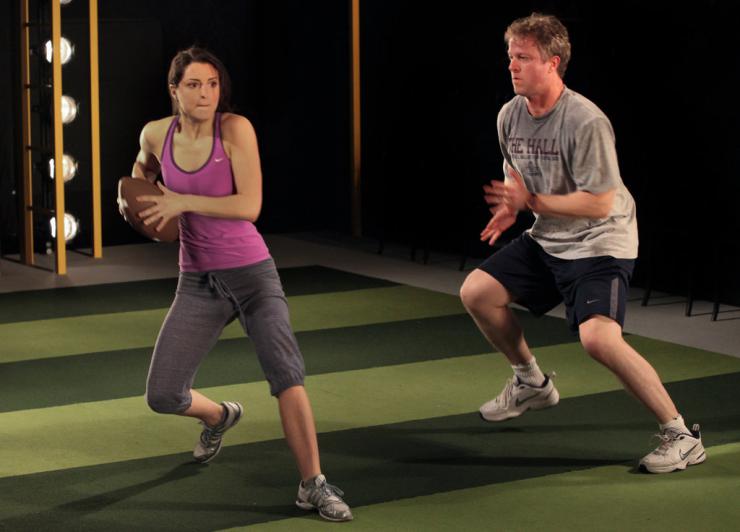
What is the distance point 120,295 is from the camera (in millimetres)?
10047

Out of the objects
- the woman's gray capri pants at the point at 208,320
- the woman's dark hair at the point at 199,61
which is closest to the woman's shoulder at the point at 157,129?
the woman's dark hair at the point at 199,61

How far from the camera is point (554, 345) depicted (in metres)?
8.21

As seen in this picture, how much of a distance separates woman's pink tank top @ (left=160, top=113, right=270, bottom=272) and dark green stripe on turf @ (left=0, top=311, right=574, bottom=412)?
6.34ft

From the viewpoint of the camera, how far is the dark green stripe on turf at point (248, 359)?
23.5 feet

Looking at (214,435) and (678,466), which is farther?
(214,435)

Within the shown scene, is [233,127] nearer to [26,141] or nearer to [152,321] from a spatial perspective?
[152,321]

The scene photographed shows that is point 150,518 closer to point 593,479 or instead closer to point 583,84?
point 593,479

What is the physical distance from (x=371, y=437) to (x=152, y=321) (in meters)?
3.21

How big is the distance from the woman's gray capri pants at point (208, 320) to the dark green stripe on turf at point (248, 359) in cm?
171

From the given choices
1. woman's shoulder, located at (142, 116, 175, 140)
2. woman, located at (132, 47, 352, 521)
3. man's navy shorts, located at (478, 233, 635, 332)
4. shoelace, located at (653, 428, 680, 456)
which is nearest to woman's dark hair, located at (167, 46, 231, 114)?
woman, located at (132, 47, 352, 521)

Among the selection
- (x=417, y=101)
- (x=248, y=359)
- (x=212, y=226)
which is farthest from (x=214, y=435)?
(x=417, y=101)

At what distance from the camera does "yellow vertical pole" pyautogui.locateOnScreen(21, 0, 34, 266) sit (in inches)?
437

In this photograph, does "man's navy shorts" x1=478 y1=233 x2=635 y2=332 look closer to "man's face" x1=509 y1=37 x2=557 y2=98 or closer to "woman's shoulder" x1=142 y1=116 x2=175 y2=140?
"man's face" x1=509 y1=37 x2=557 y2=98

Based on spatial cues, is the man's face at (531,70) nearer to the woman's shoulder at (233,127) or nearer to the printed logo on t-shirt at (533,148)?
the printed logo on t-shirt at (533,148)
